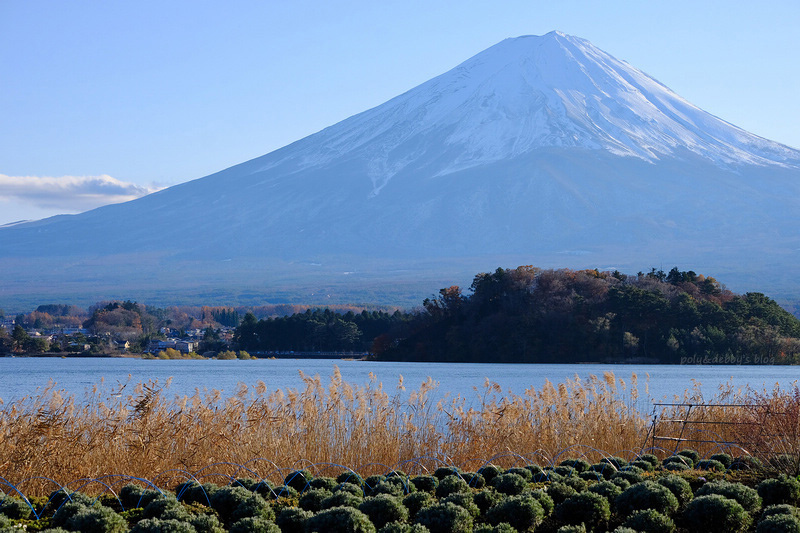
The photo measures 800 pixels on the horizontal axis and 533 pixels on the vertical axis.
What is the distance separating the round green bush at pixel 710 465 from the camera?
12195mm

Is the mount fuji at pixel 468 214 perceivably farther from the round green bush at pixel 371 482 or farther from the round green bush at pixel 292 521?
the round green bush at pixel 292 521

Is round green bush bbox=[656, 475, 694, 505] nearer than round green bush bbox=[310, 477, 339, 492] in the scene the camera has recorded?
Yes

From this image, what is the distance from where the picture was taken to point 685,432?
1539 cm

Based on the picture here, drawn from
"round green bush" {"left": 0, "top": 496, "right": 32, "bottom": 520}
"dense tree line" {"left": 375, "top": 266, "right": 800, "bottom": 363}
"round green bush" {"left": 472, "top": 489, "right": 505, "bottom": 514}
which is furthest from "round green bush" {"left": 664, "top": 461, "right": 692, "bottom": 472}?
"dense tree line" {"left": 375, "top": 266, "right": 800, "bottom": 363}

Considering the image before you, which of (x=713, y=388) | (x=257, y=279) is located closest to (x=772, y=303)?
(x=713, y=388)

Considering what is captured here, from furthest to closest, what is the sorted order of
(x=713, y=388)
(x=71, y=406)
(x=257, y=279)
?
(x=257, y=279)
(x=713, y=388)
(x=71, y=406)

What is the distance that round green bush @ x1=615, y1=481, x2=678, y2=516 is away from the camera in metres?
9.35

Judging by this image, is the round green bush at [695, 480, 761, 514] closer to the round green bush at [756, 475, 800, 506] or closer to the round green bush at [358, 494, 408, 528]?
the round green bush at [756, 475, 800, 506]

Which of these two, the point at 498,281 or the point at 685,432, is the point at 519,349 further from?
the point at 685,432

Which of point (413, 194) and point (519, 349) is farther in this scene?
point (413, 194)

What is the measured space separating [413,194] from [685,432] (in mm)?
161024

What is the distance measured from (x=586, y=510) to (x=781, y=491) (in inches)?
81.8

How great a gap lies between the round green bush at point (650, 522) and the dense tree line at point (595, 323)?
45.1 meters

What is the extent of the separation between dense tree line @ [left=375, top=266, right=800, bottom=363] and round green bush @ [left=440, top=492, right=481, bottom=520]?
45.0 metres
